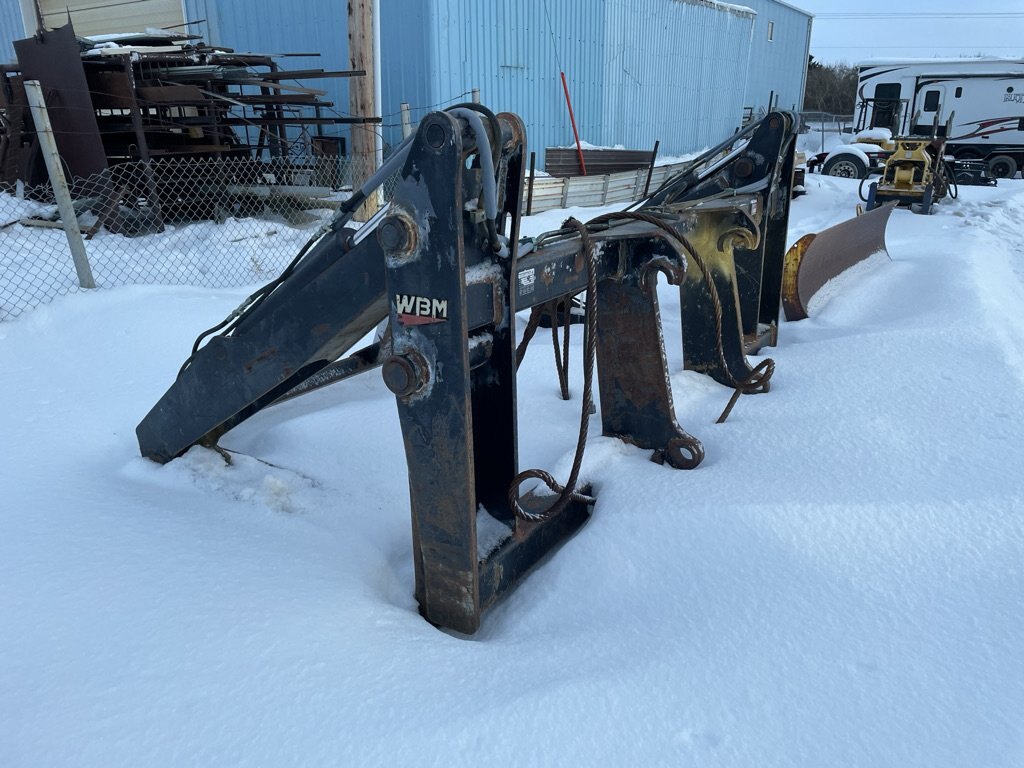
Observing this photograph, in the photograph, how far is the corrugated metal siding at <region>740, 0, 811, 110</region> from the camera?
74.1 feet

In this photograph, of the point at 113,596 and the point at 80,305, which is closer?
the point at 113,596

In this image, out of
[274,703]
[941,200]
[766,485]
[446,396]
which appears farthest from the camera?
[941,200]

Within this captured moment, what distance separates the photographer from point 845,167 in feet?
54.3

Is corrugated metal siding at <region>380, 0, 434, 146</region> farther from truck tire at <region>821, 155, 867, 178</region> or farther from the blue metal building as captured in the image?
truck tire at <region>821, 155, 867, 178</region>

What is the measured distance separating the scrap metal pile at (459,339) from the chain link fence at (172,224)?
3.42 meters

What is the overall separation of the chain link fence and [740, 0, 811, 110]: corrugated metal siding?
16.7 meters

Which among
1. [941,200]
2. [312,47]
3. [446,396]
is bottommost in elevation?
[941,200]

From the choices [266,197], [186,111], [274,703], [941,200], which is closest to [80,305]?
[274,703]

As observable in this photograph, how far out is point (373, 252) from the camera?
6.82 feet

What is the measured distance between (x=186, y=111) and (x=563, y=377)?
390 inches

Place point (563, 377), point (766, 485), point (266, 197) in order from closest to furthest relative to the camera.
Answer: point (766, 485)
point (563, 377)
point (266, 197)

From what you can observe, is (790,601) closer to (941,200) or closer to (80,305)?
(80,305)

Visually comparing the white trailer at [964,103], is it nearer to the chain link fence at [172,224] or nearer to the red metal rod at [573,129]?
the red metal rod at [573,129]

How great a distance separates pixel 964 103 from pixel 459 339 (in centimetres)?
2344
